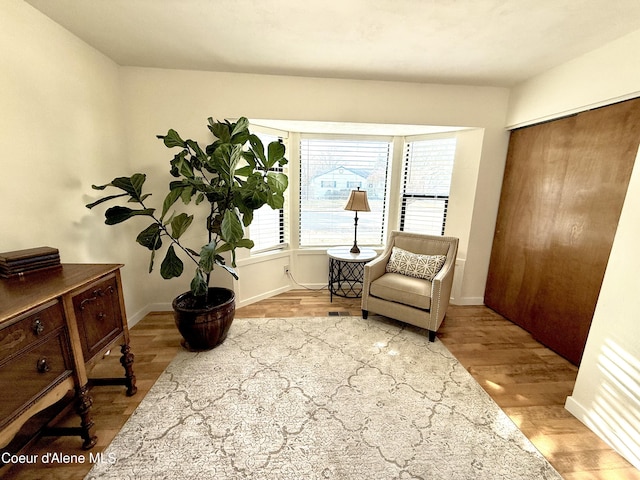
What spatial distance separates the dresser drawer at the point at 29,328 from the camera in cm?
94

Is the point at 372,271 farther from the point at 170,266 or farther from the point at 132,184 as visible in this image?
the point at 132,184

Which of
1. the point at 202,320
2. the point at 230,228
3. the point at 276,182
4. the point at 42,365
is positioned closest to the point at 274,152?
the point at 276,182

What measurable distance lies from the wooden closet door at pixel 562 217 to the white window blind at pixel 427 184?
24.4 inches

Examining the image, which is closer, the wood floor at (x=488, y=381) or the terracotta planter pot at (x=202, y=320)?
the wood floor at (x=488, y=381)

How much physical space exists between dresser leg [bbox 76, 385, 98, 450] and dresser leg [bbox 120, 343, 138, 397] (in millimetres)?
315

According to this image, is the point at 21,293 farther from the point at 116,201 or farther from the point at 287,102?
the point at 287,102

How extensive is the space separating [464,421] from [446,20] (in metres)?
2.57

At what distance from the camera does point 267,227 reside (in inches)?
125

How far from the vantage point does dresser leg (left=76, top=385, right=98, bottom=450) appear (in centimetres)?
128

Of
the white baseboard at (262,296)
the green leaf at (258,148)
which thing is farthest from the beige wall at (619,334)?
the white baseboard at (262,296)

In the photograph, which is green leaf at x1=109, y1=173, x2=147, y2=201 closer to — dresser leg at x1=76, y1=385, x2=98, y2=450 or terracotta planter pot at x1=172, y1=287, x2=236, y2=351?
terracotta planter pot at x1=172, y1=287, x2=236, y2=351

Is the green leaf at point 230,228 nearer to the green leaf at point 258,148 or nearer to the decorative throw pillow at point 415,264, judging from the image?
the green leaf at point 258,148

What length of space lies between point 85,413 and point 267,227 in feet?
7.27

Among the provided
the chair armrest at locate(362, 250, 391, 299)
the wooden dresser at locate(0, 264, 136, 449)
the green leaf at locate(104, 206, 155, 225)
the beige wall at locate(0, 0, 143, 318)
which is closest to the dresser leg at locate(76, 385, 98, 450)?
the wooden dresser at locate(0, 264, 136, 449)
